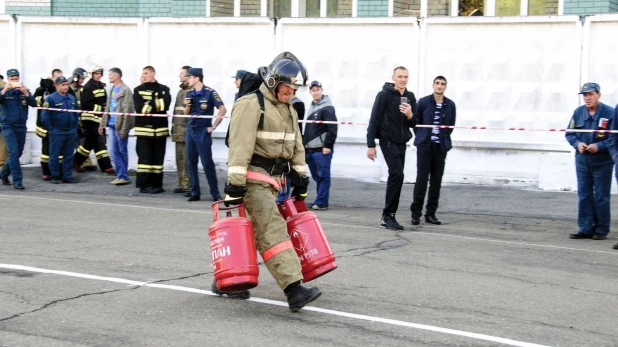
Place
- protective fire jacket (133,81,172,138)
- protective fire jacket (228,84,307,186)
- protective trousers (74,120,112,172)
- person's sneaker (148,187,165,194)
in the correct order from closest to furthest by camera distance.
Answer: protective fire jacket (228,84,307,186) → protective fire jacket (133,81,172,138) → person's sneaker (148,187,165,194) → protective trousers (74,120,112,172)

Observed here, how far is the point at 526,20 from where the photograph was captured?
16062 millimetres

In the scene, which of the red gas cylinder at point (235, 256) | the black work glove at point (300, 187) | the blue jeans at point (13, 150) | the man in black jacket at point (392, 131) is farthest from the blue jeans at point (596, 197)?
the blue jeans at point (13, 150)

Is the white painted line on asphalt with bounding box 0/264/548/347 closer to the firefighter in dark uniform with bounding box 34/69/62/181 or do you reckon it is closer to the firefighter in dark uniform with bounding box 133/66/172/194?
the firefighter in dark uniform with bounding box 133/66/172/194

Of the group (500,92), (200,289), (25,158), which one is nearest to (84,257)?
(200,289)

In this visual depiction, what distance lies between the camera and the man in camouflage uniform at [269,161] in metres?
7.41

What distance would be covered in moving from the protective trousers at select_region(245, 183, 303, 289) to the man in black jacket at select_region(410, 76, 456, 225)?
5357 mm

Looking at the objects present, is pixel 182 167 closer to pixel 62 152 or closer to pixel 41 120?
pixel 62 152

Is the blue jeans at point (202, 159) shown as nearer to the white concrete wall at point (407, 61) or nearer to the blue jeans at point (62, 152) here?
the blue jeans at point (62, 152)

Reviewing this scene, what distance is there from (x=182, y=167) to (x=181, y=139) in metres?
0.45

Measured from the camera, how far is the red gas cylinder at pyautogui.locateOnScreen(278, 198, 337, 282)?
307 inches

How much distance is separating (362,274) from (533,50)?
824cm

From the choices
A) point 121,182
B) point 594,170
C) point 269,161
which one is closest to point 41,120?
point 121,182

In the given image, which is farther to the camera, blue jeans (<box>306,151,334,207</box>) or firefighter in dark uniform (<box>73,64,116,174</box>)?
firefighter in dark uniform (<box>73,64,116,174</box>)

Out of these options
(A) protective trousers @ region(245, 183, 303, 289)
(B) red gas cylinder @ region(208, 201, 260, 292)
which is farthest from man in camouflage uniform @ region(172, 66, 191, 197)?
(B) red gas cylinder @ region(208, 201, 260, 292)
